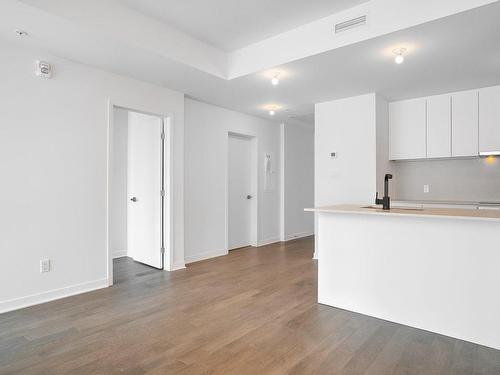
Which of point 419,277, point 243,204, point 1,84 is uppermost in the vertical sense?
point 1,84

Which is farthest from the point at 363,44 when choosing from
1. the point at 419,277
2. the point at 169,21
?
the point at 419,277

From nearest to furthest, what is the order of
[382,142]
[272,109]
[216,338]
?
1. [216,338]
2. [382,142]
3. [272,109]

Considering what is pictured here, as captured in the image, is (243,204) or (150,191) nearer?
(150,191)

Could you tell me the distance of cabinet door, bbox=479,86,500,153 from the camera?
4.21 metres

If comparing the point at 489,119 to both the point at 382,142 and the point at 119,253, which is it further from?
the point at 119,253

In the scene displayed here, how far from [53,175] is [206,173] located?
2301 millimetres

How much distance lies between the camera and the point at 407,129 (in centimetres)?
486

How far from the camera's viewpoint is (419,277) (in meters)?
2.64

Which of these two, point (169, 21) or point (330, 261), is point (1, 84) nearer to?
point (169, 21)

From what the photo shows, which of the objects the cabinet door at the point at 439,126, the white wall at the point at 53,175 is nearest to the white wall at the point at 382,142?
the cabinet door at the point at 439,126

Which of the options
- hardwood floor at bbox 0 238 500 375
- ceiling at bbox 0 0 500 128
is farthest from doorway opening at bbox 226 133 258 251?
hardwood floor at bbox 0 238 500 375

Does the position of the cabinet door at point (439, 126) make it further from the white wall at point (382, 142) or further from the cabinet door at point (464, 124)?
the white wall at point (382, 142)

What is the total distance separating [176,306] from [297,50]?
9.70ft

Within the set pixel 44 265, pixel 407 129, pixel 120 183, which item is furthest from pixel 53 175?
pixel 407 129
